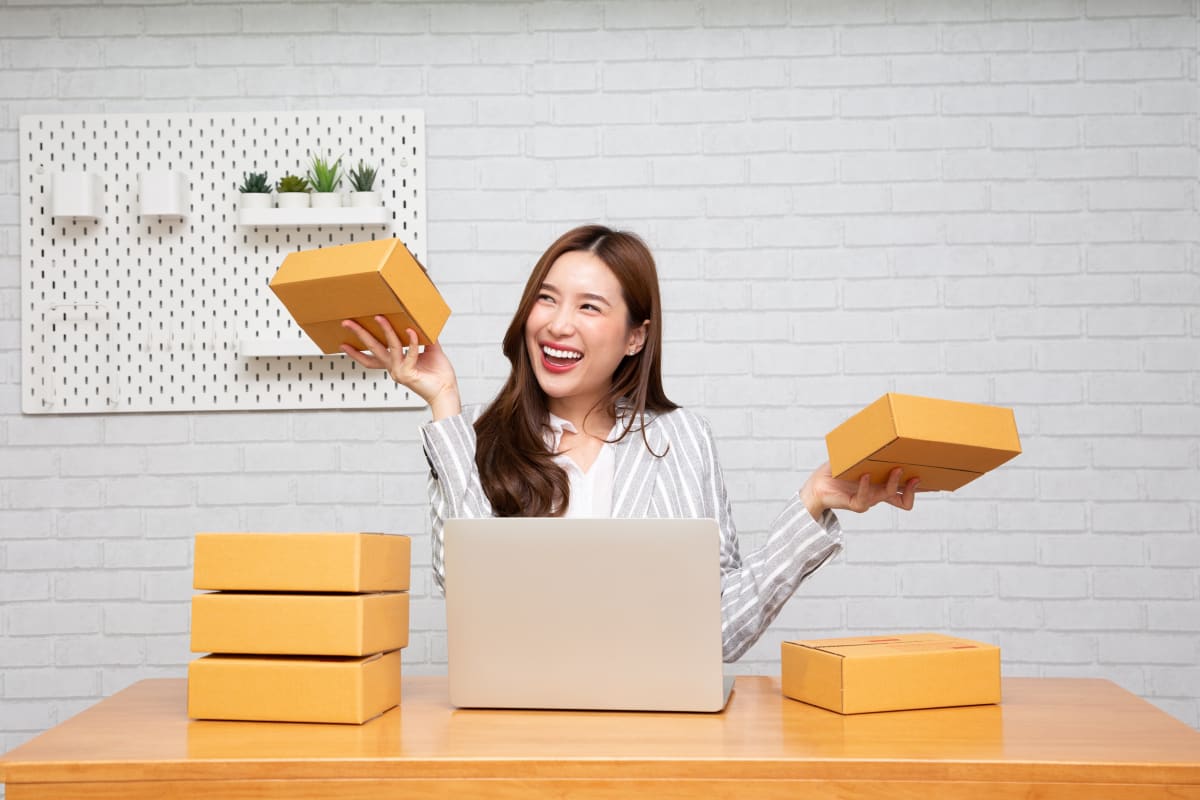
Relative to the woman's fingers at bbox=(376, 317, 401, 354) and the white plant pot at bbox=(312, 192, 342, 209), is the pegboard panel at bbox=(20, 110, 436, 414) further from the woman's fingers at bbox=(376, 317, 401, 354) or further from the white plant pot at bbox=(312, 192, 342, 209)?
A: the woman's fingers at bbox=(376, 317, 401, 354)

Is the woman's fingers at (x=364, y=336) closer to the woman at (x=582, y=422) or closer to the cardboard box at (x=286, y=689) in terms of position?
the woman at (x=582, y=422)

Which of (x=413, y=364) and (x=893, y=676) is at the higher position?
(x=413, y=364)

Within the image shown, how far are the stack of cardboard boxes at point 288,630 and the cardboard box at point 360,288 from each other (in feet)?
1.04

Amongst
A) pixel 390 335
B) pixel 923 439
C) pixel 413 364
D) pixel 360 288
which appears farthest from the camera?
pixel 413 364

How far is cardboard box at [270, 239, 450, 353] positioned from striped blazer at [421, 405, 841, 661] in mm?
268

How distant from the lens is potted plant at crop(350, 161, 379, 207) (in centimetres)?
289

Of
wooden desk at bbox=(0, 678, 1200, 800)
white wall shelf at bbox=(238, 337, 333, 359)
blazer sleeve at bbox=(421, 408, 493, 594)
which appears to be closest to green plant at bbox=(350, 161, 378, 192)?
white wall shelf at bbox=(238, 337, 333, 359)

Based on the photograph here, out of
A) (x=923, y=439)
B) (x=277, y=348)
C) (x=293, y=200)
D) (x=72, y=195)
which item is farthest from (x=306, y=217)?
(x=923, y=439)

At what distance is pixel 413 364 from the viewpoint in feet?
5.71

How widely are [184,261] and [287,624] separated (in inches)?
71.3

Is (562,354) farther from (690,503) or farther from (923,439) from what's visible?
(923,439)

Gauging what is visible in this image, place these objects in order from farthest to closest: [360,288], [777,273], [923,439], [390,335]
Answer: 1. [777,273]
2. [390,335]
3. [360,288]
4. [923,439]

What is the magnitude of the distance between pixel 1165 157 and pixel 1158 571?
1.08 metres

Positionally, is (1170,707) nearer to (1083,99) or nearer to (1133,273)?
(1133,273)
